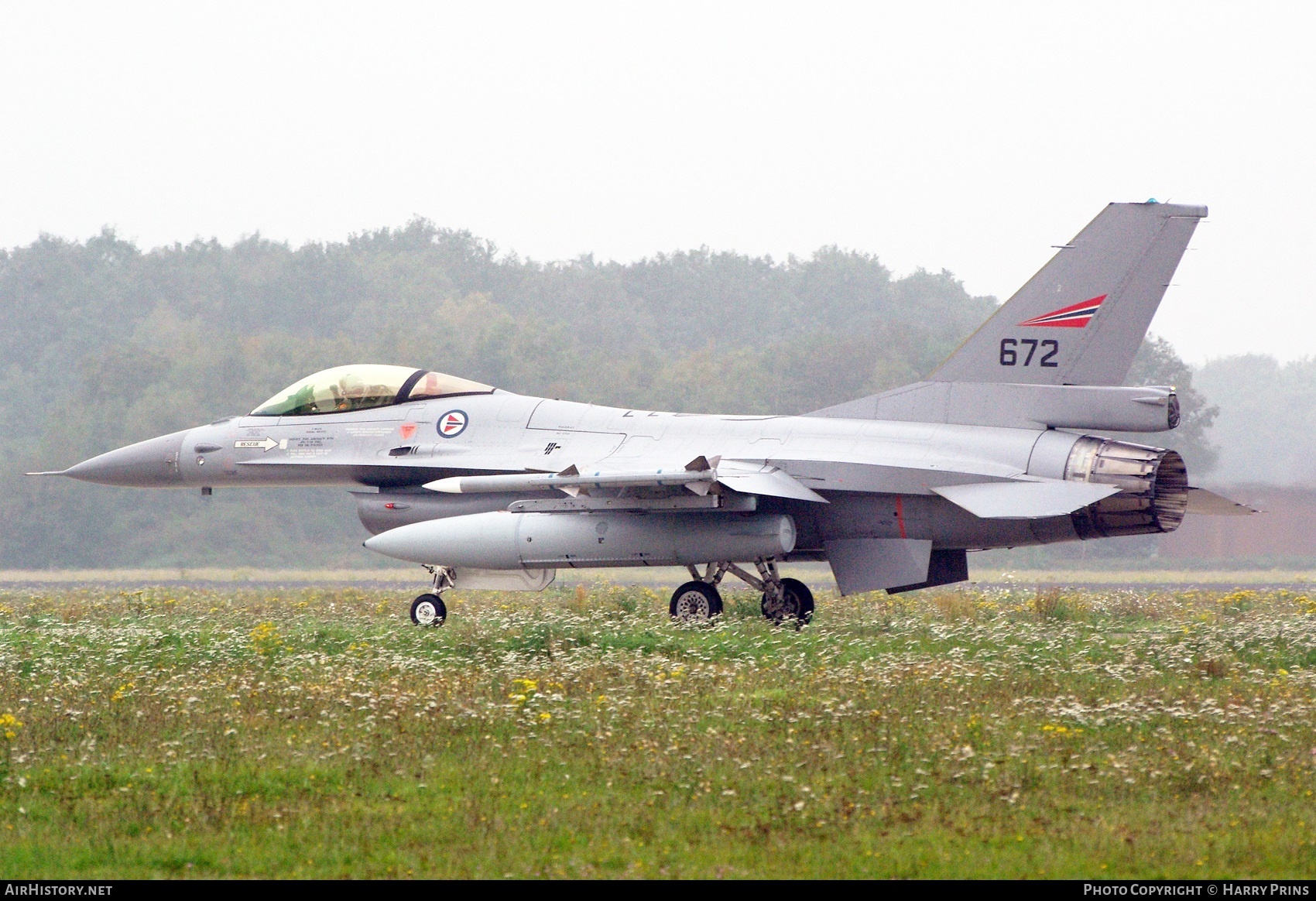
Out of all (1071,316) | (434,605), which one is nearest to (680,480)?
(434,605)

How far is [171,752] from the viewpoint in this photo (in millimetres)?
7586

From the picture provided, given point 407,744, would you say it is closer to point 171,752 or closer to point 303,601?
point 171,752

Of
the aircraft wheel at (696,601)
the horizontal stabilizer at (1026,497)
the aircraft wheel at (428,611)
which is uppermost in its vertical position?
the horizontal stabilizer at (1026,497)

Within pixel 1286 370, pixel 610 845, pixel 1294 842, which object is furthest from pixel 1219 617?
pixel 1286 370

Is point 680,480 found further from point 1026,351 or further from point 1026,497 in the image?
point 1026,351

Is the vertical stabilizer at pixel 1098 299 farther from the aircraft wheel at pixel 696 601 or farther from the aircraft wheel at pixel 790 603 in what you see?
the aircraft wheel at pixel 696 601

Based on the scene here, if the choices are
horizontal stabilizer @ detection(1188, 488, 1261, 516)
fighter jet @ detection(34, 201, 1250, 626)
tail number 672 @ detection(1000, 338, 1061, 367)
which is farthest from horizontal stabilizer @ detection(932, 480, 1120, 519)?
horizontal stabilizer @ detection(1188, 488, 1261, 516)

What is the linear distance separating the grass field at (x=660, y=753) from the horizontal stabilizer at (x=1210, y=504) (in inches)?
53.1

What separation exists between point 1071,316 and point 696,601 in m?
4.67

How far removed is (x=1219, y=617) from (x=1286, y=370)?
181 feet

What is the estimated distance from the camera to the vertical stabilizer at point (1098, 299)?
1260cm

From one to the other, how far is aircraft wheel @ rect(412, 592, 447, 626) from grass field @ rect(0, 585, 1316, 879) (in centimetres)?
175

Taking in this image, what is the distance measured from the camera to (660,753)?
24.5ft

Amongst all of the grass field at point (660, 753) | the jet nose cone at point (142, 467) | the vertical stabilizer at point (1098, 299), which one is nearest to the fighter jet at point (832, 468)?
the vertical stabilizer at point (1098, 299)
